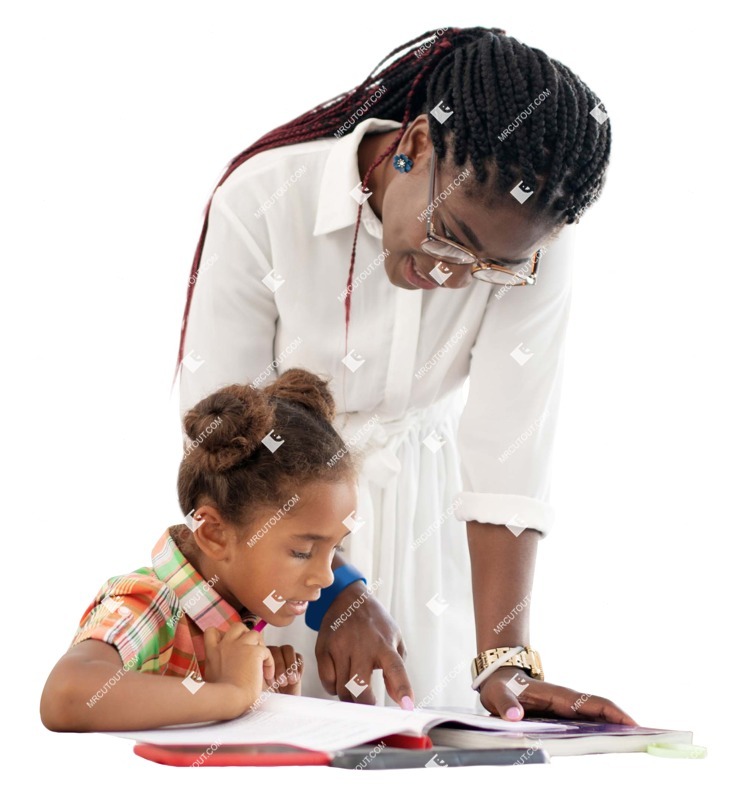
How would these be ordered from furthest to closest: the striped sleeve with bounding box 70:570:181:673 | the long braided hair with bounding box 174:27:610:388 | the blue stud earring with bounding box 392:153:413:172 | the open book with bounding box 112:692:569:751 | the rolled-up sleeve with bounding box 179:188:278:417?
the rolled-up sleeve with bounding box 179:188:278:417 → the blue stud earring with bounding box 392:153:413:172 → the long braided hair with bounding box 174:27:610:388 → the striped sleeve with bounding box 70:570:181:673 → the open book with bounding box 112:692:569:751

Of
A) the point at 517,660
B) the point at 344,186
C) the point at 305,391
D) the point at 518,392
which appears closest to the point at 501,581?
the point at 517,660

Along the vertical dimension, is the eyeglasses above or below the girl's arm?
above

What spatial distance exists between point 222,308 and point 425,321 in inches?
13.4

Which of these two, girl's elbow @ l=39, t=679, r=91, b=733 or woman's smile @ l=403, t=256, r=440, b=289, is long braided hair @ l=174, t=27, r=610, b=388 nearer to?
woman's smile @ l=403, t=256, r=440, b=289

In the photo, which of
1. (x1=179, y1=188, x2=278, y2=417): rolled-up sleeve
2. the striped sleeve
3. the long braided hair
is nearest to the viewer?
the striped sleeve

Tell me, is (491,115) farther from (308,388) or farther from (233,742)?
(233,742)

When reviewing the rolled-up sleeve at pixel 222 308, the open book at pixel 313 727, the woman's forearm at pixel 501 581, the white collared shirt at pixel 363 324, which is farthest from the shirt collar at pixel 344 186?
the open book at pixel 313 727

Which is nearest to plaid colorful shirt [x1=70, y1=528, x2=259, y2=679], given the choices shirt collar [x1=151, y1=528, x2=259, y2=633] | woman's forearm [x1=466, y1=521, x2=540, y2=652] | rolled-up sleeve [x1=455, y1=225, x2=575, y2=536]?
shirt collar [x1=151, y1=528, x2=259, y2=633]

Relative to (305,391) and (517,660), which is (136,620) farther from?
(517,660)

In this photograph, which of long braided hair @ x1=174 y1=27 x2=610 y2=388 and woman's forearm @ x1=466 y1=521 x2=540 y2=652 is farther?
woman's forearm @ x1=466 y1=521 x2=540 y2=652

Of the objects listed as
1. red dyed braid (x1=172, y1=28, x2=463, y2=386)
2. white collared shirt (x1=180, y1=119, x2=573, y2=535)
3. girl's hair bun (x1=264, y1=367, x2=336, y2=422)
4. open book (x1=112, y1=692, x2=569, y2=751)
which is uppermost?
red dyed braid (x1=172, y1=28, x2=463, y2=386)

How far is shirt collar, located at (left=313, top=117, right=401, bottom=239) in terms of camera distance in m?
1.77

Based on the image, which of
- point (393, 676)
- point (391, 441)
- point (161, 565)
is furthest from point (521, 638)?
point (161, 565)

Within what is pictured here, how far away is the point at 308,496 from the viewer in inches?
61.9
